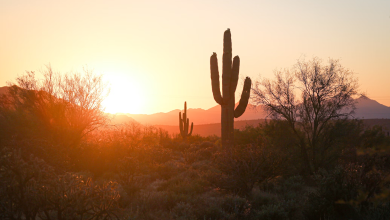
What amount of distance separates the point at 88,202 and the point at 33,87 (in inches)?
671

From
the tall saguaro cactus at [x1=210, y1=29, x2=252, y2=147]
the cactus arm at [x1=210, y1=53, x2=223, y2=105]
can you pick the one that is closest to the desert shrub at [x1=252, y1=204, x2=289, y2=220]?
the tall saguaro cactus at [x1=210, y1=29, x2=252, y2=147]

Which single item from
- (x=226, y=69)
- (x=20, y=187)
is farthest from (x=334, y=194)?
(x=226, y=69)

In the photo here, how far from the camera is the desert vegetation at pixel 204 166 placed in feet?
16.6

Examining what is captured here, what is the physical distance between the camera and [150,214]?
23.1ft

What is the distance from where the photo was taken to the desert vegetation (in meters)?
5.07

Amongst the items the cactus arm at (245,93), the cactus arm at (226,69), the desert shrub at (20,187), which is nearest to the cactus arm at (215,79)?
the cactus arm at (226,69)

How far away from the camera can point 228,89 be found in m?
15.3

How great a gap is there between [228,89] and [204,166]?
4830 mm

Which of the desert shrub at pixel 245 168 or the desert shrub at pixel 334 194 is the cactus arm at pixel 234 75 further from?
the desert shrub at pixel 334 194

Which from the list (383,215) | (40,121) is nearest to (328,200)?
(383,215)

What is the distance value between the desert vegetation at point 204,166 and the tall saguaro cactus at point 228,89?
4.7 inches

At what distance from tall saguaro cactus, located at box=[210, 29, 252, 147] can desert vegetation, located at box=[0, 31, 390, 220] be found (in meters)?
0.12

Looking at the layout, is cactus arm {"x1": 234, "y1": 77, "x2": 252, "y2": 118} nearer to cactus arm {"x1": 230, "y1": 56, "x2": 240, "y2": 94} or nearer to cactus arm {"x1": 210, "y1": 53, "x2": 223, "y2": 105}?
cactus arm {"x1": 230, "y1": 56, "x2": 240, "y2": 94}

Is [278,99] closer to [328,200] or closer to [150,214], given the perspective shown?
[328,200]
